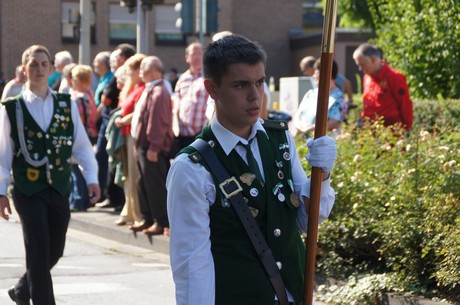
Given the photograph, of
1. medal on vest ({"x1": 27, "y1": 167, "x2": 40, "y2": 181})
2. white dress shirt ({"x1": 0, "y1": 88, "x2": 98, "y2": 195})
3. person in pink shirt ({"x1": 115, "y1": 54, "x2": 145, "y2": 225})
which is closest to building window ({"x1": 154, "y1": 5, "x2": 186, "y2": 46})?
person in pink shirt ({"x1": 115, "y1": 54, "x2": 145, "y2": 225})

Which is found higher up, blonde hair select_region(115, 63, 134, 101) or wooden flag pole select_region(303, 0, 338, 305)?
wooden flag pole select_region(303, 0, 338, 305)

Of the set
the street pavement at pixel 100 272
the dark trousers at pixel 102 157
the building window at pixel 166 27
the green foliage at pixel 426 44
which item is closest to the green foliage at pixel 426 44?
the green foliage at pixel 426 44

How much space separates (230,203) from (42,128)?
3345mm

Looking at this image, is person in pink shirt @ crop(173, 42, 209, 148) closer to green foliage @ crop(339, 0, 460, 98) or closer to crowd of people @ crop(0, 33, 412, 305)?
crowd of people @ crop(0, 33, 412, 305)

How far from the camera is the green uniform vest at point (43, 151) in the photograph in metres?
6.73

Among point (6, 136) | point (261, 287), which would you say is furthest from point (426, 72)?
point (261, 287)

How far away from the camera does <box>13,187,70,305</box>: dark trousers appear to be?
658cm

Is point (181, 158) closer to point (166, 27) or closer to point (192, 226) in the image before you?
point (192, 226)

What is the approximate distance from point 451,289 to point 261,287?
3.53 meters

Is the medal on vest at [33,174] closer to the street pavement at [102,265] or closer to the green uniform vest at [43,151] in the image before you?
the green uniform vest at [43,151]

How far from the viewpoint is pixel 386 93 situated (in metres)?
10.8

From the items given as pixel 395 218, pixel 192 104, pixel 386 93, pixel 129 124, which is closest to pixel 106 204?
pixel 129 124

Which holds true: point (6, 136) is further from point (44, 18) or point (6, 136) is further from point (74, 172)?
point (44, 18)

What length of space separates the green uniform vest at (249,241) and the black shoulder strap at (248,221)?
2cm
